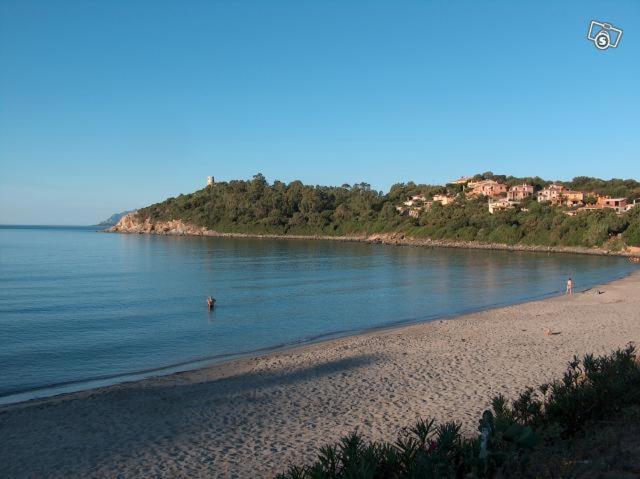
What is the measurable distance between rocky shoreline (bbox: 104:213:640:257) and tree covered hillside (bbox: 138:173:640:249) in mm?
1850

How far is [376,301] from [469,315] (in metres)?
7.24

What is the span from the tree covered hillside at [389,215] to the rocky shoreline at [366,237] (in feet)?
6.07

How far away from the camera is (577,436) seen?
6258mm

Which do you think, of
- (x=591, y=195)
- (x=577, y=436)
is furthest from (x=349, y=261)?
(x=591, y=195)

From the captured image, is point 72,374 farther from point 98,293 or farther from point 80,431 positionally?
point 98,293

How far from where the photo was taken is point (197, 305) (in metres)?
28.8

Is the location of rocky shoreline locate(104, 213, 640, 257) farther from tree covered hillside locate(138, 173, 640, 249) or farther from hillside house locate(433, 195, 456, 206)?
hillside house locate(433, 195, 456, 206)

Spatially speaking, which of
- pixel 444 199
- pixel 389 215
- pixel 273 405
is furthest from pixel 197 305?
pixel 444 199

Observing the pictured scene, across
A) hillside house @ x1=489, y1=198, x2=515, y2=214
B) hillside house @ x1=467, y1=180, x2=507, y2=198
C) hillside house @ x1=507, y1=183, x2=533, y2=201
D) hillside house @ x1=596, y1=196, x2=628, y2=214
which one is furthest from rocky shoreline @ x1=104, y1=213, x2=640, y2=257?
hillside house @ x1=507, y1=183, x2=533, y2=201

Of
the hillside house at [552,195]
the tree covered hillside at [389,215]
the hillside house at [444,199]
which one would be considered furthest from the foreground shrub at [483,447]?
the hillside house at [444,199]

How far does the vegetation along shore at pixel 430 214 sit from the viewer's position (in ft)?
277

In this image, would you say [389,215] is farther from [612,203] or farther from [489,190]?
[612,203]

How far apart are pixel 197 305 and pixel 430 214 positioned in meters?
89.9

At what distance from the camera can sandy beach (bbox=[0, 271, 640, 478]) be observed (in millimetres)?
8906
